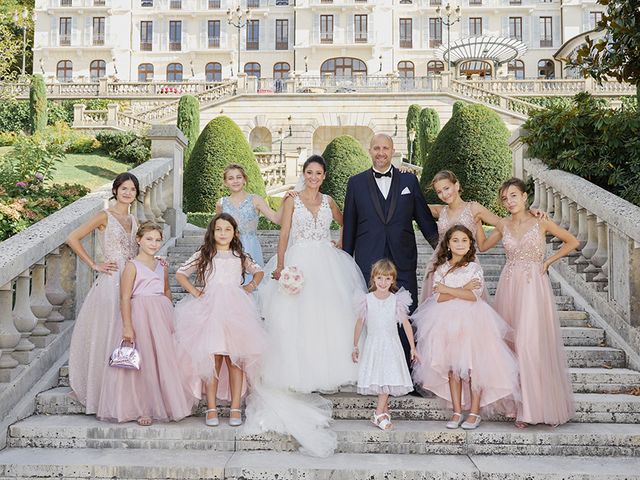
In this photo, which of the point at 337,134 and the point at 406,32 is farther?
the point at 406,32

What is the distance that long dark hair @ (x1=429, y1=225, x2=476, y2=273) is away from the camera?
4.95m

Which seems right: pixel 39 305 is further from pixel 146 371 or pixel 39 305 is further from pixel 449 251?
pixel 449 251

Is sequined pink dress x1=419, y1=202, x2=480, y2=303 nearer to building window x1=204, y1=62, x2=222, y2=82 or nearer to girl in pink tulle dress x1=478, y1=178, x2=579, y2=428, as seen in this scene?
girl in pink tulle dress x1=478, y1=178, x2=579, y2=428

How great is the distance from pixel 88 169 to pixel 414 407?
21.5m

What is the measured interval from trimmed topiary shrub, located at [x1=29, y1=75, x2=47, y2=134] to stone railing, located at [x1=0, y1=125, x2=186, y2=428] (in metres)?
28.0

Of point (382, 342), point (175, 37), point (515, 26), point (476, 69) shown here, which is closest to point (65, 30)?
point (175, 37)

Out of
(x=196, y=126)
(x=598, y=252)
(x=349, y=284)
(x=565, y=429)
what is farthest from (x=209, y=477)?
(x=196, y=126)

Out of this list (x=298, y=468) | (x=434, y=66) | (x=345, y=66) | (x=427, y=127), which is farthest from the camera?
(x=434, y=66)

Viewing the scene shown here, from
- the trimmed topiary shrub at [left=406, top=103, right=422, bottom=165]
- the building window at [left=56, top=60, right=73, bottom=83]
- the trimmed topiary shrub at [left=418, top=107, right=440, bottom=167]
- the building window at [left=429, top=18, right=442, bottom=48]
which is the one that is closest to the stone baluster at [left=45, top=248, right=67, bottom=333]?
the trimmed topiary shrub at [left=418, top=107, right=440, bottom=167]

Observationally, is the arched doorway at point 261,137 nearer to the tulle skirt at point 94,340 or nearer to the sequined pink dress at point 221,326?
the tulle skirt at point 94,340

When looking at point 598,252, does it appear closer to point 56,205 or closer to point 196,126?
point 56,205

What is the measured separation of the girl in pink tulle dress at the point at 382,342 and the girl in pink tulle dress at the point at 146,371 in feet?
4.15

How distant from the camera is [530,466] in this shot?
13.7 feet

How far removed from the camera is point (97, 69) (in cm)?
4844
